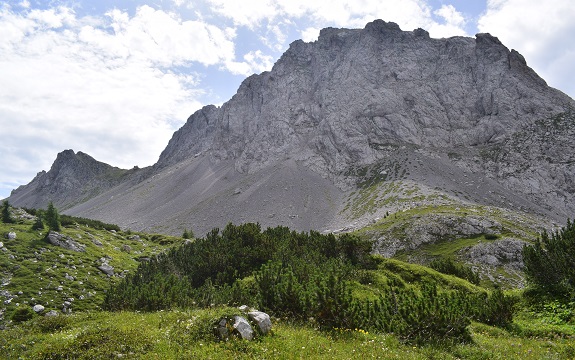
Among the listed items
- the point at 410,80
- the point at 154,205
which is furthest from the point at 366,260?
the point at 410,80

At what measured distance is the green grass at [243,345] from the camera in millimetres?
12352

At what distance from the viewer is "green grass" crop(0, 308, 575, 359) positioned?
12.4 meters

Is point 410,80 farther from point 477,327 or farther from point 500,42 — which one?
point 477,327

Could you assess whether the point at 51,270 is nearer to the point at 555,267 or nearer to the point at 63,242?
the point at 63,242

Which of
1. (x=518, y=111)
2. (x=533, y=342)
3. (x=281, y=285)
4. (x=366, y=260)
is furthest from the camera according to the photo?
(x=518, y=111)

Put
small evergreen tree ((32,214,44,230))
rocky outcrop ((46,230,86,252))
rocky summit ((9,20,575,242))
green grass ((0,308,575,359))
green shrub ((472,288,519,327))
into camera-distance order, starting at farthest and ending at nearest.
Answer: rocky summit ((9,20,575,242)) < small evergreen tree ((32,214,44,230)) < rocky outcrop ((46,230,86,252)) < green shrub ((472,288,519,327)) < green grass ((0,308,575,359))

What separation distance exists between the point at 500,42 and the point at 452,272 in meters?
205

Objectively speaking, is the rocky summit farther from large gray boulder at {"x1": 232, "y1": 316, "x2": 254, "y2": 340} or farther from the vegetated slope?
large gray boulder at {"x1": 232, "y1": 316, "x2": 254, "y2": 340}

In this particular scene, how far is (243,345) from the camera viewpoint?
1281 cm

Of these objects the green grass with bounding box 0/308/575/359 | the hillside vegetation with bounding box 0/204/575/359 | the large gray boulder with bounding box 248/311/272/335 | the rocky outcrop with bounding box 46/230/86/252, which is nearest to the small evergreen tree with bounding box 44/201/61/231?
the rocky outcrop with bounding box 46/230/86/252

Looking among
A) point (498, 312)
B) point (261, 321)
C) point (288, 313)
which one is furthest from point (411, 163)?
point (261, 321)

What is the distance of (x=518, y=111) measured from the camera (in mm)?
166625

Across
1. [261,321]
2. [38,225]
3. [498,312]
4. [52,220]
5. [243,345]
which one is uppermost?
[52,220]

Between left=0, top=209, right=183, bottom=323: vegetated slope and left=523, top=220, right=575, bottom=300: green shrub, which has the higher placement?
left=523, top=220, right=575, bottom=300: green shrub
